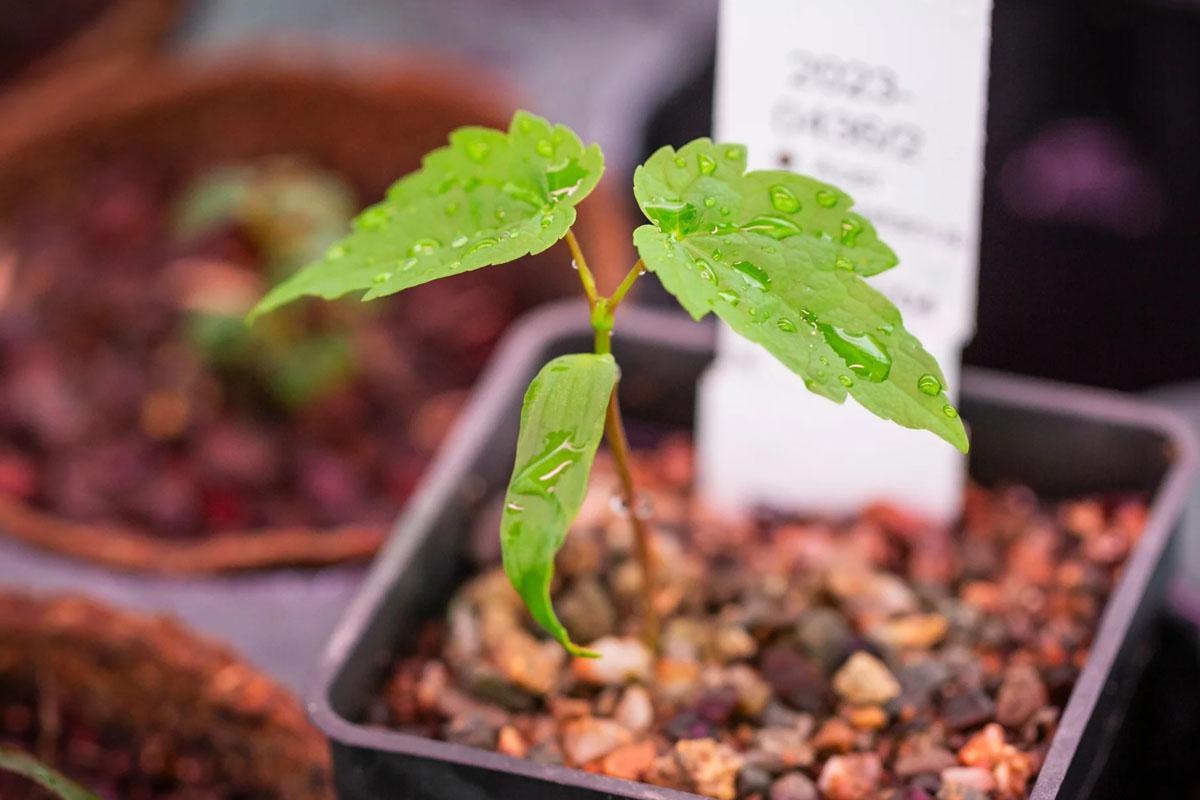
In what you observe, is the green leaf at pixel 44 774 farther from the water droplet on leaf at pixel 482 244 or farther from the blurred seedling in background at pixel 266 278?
the blurred seedling in background at pixel 266 278

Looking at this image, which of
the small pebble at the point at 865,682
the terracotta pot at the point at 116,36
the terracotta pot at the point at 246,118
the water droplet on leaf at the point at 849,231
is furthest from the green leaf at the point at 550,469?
the terracotta pot at the point at 116,36

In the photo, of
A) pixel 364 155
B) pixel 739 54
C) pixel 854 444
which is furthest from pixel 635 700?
pixel 364 155

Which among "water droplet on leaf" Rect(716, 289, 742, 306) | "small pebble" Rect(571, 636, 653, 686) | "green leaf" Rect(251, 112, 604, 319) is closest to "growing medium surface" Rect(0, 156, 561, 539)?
"small pebble" Rect(571, 636, 653, 686)

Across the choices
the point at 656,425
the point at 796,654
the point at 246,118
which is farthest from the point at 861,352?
the point at 246,118

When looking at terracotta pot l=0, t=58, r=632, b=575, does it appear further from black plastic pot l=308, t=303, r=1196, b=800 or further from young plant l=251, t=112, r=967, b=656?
young plant l=251, t=112, r=967, b=656

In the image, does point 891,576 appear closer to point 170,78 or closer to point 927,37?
point 927,37

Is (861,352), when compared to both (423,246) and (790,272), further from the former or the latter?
(423,246)
